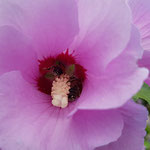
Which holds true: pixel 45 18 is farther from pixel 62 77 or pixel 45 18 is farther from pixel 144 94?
pixel 144 94

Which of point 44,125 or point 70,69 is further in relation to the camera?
point 70,69

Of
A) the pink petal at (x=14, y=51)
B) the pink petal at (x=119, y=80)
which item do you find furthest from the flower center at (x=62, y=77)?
the pink petal at (x=119, y=80)

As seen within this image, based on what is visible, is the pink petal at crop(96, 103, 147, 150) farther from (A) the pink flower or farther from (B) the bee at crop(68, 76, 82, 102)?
(B) the bee at crop(68, 76, 82, 102)

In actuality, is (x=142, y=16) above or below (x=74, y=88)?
above

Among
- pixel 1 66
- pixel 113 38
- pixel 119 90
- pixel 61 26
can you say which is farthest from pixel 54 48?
pixel 119 90

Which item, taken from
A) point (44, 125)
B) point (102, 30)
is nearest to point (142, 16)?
point (102, 30)

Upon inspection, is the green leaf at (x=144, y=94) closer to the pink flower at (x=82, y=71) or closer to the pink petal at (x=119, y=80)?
the pink flower at (x=82, y=71)
